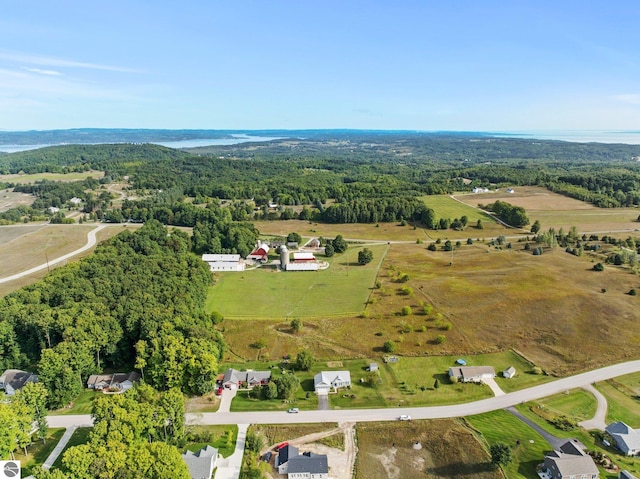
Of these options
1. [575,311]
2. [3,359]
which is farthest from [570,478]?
[3,359]

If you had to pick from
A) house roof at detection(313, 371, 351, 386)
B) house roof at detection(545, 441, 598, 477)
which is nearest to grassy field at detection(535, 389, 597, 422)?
house roof at detection(545, 441, 598, 477)

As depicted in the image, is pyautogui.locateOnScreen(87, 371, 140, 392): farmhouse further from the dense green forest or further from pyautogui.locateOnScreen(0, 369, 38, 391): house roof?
pyautogui.locateOnScreen(0, 369, 38, 391): house roof

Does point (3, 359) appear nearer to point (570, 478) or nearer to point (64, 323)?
point (64, 323)

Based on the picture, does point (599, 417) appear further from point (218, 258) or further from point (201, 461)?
point (218, 258)

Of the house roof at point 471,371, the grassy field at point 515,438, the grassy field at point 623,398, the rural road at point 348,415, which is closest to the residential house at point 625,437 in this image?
the grassy field at point 623,398

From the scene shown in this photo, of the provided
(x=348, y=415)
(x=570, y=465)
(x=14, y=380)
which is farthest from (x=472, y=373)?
(x=14, y=380)

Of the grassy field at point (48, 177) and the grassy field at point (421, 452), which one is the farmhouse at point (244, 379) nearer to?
the grassy field at point (421, 452)
